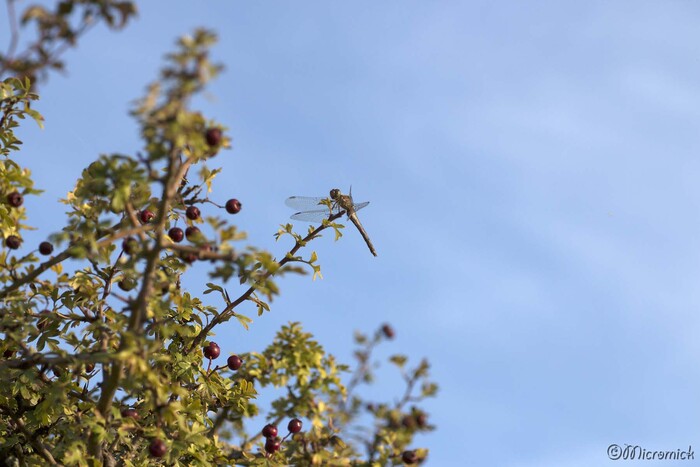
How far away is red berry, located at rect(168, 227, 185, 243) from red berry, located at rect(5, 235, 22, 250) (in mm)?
1361

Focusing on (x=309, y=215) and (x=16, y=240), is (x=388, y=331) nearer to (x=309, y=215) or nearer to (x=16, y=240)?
(x=16, y=240)

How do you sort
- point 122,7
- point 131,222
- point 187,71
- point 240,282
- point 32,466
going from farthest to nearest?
point 240,282, point 32,466, point 131,222, point 122,7, point 187,71

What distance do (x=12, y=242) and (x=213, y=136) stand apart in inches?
122

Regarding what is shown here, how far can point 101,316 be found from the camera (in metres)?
6.99

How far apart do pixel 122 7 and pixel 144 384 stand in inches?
99.1

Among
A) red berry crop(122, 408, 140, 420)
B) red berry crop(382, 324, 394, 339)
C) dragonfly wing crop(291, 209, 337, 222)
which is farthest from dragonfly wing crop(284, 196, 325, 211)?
red berry crop(382, 324, 394, 339)

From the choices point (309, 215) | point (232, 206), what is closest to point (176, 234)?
point (232, 206)

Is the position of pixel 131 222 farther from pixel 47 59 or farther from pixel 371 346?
pixel 371 346

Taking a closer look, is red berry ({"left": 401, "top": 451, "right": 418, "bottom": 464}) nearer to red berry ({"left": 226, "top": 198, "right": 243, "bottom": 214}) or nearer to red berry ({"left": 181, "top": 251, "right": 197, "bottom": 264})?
red berry ({"left": 181, "top": 251, "right": 197, "bottom": 264})

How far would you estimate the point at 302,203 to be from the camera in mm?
14539

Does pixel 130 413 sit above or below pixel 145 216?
below

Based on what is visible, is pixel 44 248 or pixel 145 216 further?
pixel 145 216

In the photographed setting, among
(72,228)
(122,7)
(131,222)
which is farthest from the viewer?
(72,228)

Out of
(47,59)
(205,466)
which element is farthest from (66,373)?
(47,59)
